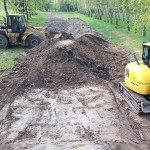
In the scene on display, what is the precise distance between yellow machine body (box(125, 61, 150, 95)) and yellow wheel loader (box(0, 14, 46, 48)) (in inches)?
505

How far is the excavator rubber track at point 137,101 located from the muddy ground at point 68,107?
235 millimetres

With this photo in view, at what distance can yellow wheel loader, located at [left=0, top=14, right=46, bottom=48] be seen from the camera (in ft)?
77.2

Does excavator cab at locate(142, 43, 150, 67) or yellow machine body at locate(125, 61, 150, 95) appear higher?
A: excavator cab at locate(142, 43, 150, 67)

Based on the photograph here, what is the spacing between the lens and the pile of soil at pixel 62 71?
14703 mm

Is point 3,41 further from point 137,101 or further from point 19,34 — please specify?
point 137,101

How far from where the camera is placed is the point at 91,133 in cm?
988

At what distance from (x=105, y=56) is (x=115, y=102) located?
7.95 m

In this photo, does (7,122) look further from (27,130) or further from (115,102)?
(115,102)

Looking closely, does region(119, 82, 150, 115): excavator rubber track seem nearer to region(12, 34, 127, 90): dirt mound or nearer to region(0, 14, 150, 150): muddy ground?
region(0, 14, 150, 150): muddy ground

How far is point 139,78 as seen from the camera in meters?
11.3

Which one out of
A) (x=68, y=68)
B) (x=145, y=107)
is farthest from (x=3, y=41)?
(x=145, y=107)

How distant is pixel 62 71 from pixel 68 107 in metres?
3.67

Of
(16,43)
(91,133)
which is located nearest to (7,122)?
(91,133)

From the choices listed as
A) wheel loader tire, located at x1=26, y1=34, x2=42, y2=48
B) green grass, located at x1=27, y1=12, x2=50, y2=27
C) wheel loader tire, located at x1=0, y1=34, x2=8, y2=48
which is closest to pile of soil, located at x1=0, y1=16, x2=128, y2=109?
wheel loader tire, located at x1=26, y1=34, x2=42, y2=48
